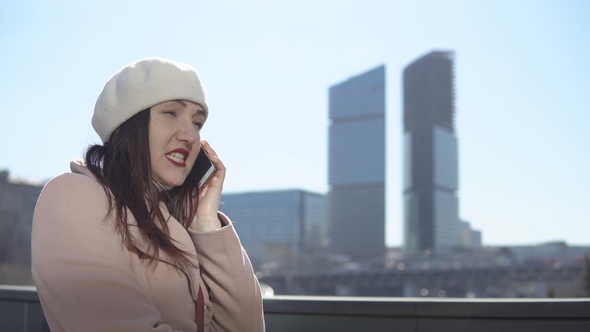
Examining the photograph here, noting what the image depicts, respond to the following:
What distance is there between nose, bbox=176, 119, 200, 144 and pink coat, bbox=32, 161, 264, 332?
8.0 inches

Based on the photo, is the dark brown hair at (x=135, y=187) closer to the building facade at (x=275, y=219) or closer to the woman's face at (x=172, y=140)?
the woman's face at (x=172, y=140)

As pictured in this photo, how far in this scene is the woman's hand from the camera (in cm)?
184

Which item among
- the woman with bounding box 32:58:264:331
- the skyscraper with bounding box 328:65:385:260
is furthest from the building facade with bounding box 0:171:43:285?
the skyscraper with bounding box 328:65:385:260

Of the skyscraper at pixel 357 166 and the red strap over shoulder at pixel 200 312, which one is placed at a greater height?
the skyscraper at pixel 357 166

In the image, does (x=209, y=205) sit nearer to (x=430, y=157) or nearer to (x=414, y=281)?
(x=414, y=281)

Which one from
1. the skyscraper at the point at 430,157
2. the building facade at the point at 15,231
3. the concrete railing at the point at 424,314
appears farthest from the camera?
the skyscraper at the point at 430,157

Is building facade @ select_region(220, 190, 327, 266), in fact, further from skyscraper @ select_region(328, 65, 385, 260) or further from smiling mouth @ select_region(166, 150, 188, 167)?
smiling mouth @ select_region(166, 150, 188, 167)

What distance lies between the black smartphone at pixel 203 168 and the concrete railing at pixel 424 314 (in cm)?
119

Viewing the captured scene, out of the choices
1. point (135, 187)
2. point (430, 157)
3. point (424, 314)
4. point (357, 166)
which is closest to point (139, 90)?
point (135, 187)

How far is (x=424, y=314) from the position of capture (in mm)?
2668

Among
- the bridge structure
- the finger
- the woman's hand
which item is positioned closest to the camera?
the woman's hand

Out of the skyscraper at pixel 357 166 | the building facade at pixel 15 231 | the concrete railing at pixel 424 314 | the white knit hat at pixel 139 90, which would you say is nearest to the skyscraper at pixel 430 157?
the skyscraper at pixel 357 166

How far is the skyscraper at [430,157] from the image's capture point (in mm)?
129125

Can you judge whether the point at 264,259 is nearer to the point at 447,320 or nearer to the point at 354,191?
the point at 354,191
